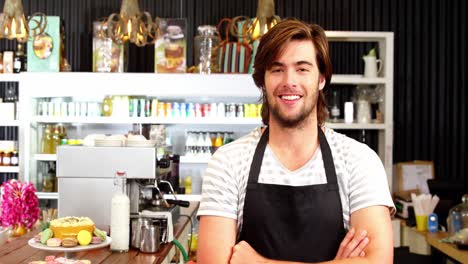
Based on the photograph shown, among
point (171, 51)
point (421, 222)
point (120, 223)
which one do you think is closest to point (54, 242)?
point (120, 223)

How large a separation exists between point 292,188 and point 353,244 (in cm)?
22

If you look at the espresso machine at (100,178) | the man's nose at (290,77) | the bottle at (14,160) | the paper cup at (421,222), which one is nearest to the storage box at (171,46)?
the bottle at (14,160)

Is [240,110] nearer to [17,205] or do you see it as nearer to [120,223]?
[17,205]

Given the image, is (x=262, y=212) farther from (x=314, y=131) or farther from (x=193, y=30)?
(x=193, y=30)

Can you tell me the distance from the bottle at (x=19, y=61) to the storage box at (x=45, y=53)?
288 millimetres

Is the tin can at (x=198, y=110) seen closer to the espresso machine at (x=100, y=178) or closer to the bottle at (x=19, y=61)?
the bottle at (x=19, y=61)

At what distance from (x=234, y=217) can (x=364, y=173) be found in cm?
38

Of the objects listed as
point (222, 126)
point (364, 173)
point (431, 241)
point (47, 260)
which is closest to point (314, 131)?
point (364, 173)

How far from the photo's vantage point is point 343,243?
1.94 meters

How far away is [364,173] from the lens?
6.51ft

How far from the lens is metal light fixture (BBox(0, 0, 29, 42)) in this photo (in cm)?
493

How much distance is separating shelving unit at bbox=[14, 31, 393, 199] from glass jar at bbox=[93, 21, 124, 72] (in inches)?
5.2

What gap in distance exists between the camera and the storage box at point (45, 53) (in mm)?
6688

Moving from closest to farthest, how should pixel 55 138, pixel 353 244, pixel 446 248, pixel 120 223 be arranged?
pixel 353 244 < pixel 120 223 < pixel 446 248 < pixel 55 138
